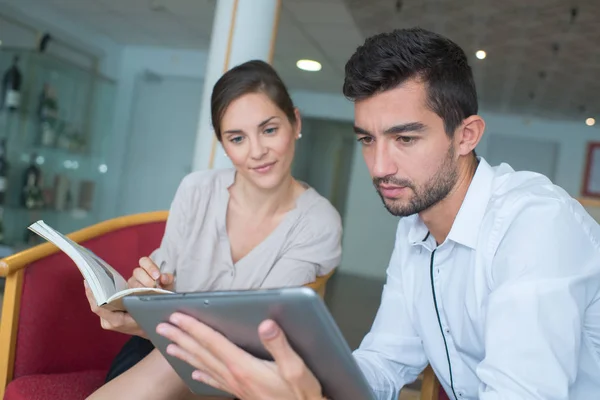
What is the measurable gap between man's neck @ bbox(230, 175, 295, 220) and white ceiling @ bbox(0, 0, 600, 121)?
1.86 meters

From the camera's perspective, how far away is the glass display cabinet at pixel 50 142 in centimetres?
430

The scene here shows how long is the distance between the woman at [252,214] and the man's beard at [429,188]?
0.47 meters

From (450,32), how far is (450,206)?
332cm

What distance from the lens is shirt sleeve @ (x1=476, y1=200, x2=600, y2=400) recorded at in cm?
80

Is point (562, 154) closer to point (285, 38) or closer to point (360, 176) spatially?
point (360, 176)

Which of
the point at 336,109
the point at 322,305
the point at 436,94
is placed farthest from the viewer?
the point at 336,109

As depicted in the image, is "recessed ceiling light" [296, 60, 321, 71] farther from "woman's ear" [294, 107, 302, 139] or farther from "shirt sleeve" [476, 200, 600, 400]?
"shirt sleeve" [476, 200, 600, 400]

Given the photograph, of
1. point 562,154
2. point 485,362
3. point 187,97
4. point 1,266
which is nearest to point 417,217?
point 485,362

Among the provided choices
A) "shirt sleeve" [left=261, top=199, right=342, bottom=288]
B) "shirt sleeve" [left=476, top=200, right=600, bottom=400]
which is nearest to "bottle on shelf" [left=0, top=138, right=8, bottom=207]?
"shirt sleeve" [left=261, top=199, right=342, bottom=288]

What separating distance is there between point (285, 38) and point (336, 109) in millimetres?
1697

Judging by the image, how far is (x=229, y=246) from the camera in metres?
1.55

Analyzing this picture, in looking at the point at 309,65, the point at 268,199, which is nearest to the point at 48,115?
the point at 309,65

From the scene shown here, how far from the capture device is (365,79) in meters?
1.04

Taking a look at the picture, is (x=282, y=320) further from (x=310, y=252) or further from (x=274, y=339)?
(x=310, y=252)
